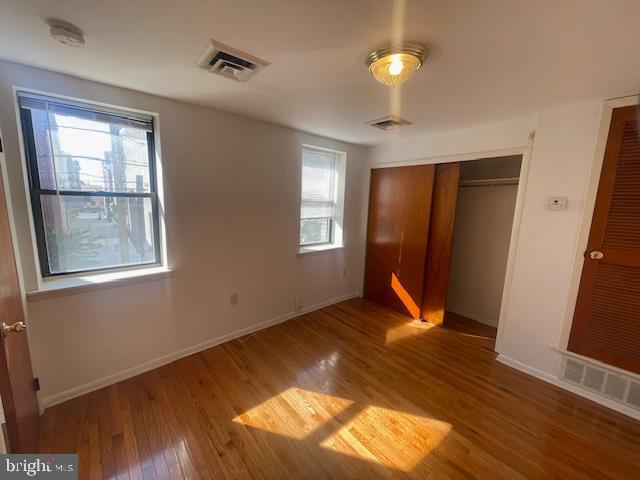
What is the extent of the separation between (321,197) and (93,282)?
8.10 feet

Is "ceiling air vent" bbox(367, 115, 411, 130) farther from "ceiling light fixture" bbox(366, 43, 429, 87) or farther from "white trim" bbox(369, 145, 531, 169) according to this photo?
"ceiling light fixture" bbox(366, 43, 429, 87)

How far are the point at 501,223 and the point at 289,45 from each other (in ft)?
10.0

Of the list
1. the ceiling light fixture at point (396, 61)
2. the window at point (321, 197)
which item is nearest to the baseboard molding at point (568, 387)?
the window at point (321, 197)

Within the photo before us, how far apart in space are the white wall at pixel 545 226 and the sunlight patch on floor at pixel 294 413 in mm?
1702

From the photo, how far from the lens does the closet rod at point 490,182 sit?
291cm

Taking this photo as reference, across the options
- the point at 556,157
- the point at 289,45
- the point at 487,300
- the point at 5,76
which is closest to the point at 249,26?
the point at 289,45

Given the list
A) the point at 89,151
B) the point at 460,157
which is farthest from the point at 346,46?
the point at 460,157

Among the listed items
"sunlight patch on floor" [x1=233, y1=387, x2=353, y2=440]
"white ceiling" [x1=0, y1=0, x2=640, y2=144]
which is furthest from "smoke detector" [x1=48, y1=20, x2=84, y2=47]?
"sunlight patch on floor" [x1=233, y1=387, x2=353, y2=440]

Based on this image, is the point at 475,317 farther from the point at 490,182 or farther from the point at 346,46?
the point at 346,46

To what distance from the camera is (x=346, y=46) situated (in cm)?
129

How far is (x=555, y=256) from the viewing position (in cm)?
211

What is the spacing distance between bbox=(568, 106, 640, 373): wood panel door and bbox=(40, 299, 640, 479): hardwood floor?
1.64ft

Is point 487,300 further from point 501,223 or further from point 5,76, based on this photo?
point 5,76

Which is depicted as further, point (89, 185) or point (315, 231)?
point (315, 231)
